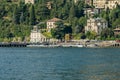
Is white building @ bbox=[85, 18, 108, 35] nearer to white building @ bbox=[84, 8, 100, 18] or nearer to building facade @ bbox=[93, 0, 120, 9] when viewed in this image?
white building @ bbox=[84, 8, 100, 18]

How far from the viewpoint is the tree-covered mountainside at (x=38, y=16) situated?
536 ft

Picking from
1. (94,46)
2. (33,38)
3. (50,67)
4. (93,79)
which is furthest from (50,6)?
(93,79)

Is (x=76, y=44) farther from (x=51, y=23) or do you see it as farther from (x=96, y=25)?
(x=96, y=25)

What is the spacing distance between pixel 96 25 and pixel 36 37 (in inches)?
554

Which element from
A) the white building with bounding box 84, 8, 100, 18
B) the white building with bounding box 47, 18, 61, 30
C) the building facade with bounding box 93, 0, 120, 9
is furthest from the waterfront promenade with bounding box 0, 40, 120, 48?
the building facade with bounding box 93, 0, 120, 9

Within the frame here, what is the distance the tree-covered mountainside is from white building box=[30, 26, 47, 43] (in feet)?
3.79

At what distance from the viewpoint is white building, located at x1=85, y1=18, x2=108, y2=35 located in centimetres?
16175

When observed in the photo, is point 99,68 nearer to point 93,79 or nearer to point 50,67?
point 50,67

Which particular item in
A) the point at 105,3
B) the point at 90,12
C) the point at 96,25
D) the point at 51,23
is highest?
the point at 105,3

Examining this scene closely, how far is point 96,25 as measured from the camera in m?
166

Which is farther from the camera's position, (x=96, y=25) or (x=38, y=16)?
(x=38, y=16)

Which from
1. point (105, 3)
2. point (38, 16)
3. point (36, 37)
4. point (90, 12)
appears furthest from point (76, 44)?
point (105, 3)

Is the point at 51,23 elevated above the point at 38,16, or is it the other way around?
the point at 38,16

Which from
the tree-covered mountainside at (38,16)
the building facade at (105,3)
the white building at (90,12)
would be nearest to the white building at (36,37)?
the tree-covered mountainside at (38,16)
